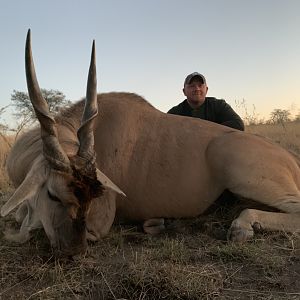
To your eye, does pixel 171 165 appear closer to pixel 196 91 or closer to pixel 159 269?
pixel 159 269

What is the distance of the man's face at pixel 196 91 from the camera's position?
19.9ft

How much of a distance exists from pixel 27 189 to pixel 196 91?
3766mm

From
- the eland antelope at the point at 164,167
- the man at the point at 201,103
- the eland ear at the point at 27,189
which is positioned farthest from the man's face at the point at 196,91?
the eland ear at the point at 27,189

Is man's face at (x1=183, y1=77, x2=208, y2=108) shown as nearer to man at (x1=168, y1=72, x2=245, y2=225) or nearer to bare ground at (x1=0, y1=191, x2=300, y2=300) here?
man at (x1=168, y1=72, x2=245, y2=225)

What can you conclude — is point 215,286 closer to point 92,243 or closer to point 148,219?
point 92,243

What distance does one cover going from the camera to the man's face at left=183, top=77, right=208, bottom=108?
19.9ft

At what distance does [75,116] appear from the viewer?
3.82 metres

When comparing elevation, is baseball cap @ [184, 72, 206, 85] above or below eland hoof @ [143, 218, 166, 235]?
above

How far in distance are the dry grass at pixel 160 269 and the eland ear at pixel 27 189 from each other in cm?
37

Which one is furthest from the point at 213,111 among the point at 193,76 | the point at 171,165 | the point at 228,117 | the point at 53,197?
the point at 53,197

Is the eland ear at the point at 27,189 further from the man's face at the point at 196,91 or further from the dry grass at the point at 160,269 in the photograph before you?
the man's face at the point at 196,91

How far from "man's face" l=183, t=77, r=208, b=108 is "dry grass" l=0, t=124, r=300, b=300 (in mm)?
2899

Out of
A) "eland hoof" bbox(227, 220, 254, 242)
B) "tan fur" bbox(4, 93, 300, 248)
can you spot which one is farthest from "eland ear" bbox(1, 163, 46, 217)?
"eland hoof" bbox(227, 220, 254, 242)

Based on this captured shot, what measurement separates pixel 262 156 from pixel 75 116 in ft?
5.25
